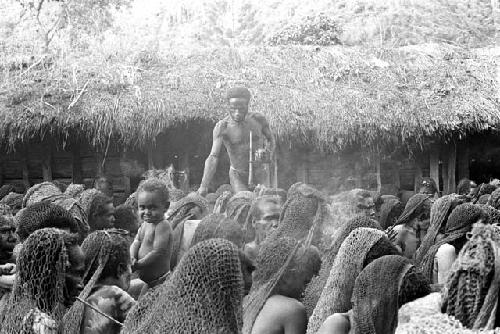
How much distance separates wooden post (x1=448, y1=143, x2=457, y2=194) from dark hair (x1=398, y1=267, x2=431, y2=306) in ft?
35.2

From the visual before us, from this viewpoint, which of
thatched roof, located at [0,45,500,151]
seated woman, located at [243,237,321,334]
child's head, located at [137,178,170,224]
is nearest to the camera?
seated woman, located at [243,237,321,334]

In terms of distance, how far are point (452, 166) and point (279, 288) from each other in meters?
10.9

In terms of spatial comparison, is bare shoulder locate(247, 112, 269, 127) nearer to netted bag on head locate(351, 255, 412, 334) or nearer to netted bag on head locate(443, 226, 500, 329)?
netted bag on head locate(351, 255, 412, 334)

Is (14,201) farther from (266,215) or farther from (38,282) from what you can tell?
(38,282)

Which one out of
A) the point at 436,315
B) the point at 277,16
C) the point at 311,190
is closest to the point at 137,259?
the point at 311,190

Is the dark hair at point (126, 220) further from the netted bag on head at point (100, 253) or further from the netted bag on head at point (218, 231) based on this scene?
the netted bag on head at point (100, 253)

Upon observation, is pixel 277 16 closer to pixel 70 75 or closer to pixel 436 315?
pixel 70 75

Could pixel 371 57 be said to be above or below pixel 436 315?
above

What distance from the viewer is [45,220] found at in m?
4.66

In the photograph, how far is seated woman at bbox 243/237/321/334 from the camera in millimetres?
3594

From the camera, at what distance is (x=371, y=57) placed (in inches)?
586

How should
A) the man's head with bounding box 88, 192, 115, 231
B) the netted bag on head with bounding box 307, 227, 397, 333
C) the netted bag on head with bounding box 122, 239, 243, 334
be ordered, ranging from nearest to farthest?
the netted bag on head with bounding box 122, 239, 243, 334
the netted bag on head with bounding box 307, 227, 397, 333
the man's head with bounding box 88, 192, 115, 231

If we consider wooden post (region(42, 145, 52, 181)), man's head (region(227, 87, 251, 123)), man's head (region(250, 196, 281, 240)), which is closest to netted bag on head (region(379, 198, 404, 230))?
man's head (region(227, 87, 251, 123))

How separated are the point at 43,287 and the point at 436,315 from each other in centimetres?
176
